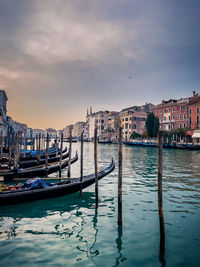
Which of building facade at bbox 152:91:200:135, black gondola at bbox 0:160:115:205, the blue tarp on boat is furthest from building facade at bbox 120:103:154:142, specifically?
the blue tarp on boat

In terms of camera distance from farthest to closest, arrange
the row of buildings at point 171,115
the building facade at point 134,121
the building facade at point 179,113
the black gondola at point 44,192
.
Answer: the building facade at point 134,121, the building facade at point 179,113, the row of buildings at point 171,115, the black gondola at point 44,192

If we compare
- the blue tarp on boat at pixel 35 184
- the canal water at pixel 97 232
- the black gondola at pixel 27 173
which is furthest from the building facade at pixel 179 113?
the blue tarp on boat at pixel 35 184

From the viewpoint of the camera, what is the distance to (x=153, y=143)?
137 ft

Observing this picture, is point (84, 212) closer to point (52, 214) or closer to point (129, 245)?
point (52, 214)

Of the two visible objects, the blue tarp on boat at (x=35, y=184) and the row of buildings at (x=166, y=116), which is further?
the row of buildings at (x=166, y=116)

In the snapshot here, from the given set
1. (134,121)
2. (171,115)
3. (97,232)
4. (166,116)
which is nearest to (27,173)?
(97,232)

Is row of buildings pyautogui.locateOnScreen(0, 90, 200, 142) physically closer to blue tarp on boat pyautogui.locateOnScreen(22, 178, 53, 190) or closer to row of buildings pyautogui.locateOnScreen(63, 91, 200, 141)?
row of buildings pyautogui.locateOnScreen(63, 91, 200, 141)

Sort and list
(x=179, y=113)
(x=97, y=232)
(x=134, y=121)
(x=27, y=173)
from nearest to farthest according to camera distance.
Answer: (x=97, y=232), (x=27, y=173), (x=179, y=113), (x=134, y=121)

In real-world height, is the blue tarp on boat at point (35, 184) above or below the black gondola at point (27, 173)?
above

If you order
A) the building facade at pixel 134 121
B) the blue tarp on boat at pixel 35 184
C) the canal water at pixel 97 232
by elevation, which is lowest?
the canal water at pixel 97 232

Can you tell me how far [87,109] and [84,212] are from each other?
115 m

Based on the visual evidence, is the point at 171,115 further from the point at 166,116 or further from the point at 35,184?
the point at 35,184

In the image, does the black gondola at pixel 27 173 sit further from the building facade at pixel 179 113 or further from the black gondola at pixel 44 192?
the building facade at pixel 179 113

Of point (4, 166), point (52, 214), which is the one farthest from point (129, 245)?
point (4, 166)
